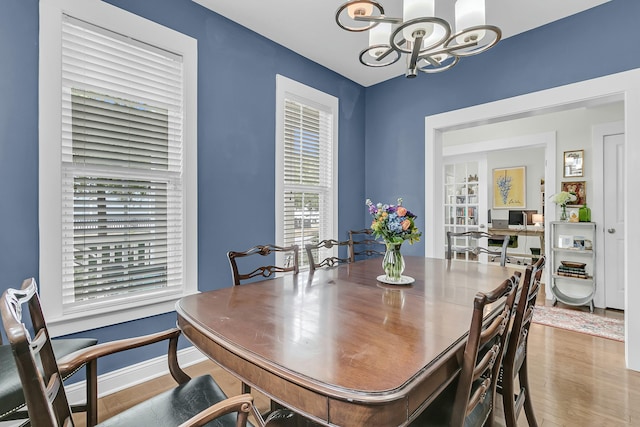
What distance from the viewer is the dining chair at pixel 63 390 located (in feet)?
2.31

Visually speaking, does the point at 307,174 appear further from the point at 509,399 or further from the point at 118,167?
the point at 509,399

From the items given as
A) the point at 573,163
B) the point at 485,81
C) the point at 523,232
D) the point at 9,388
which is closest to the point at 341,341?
the point at 9,388

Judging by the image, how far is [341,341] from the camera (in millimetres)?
1043

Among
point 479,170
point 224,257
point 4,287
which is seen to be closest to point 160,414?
point 4,287

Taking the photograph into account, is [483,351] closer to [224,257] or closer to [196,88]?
[224,257]

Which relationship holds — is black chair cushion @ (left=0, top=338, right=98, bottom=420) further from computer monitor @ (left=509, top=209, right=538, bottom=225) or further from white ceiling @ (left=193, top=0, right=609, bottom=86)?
computer monitor @ (left=509, top=209, right=538, bottom=225)

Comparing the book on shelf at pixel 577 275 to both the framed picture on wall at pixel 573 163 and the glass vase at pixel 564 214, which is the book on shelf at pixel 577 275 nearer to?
the glass vase at pixel 564 214

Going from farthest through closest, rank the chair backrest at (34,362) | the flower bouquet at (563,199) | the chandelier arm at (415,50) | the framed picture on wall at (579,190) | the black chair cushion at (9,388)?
the framed picture on wall at (579,190) → the flower bouquet at (563,199) → the chandelier arm at (415,50) → the black chair cushion at (9,388) → the chair backrest at (34,362)

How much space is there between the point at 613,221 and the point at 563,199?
58 cm

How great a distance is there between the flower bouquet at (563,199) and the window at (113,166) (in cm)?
446

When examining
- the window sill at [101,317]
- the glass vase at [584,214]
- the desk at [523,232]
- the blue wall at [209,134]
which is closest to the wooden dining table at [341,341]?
the window sill at [101,317]

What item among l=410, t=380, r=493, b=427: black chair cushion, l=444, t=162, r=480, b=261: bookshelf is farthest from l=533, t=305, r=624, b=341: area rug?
l=410, t=380, r=493, b=427: black chair cushion

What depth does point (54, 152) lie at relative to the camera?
190cm

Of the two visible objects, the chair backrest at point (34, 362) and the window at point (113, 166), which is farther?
the window at point (113, 166)
